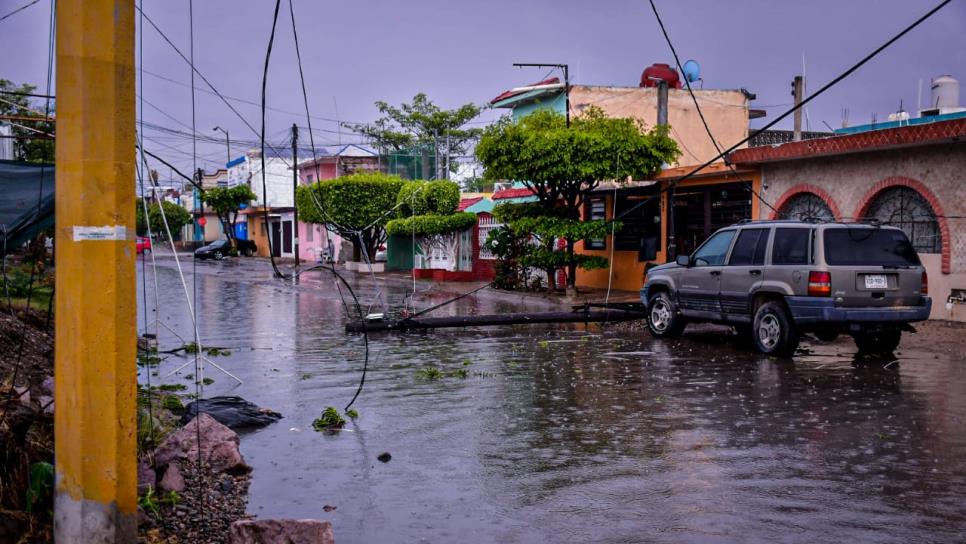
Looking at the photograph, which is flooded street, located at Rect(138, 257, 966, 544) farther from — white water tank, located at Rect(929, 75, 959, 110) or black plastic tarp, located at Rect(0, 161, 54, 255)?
white water tank, located at Rect(929, 75, 959, 110)

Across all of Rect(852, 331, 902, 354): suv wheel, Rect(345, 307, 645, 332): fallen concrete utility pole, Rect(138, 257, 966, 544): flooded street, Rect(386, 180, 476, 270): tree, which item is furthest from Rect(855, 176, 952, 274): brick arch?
Rect(386, 180, 476, 270): tree

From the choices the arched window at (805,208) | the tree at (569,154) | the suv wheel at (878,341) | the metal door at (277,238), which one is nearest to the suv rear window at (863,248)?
the suv wheel at (878,341)

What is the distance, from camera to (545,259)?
25.4 metres

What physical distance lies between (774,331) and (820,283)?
109 centimetres

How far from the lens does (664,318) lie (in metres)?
15.4

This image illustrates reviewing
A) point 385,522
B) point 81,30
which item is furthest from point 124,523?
point 81,30

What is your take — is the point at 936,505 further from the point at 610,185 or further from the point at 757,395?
the point at 610,185

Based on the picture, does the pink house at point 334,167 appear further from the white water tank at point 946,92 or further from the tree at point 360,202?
the white water tank at point 946,92

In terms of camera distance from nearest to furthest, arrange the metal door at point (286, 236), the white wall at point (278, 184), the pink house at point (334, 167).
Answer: the pink house at point (334, 167), the metal door at point (286, 236), the white wall at point (278, 184)

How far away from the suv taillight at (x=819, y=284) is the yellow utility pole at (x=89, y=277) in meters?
10.2

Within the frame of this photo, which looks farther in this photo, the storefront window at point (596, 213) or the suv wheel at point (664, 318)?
the storefront window at point (596, 213)

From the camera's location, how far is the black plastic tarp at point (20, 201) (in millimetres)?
14094

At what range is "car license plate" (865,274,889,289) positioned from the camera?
1216cm

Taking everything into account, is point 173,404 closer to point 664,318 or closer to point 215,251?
point 664,318
